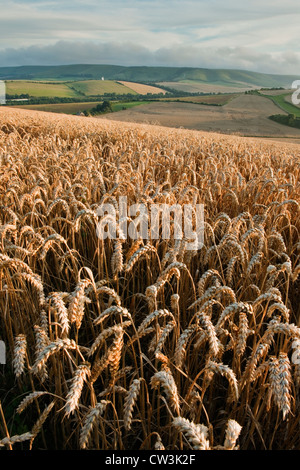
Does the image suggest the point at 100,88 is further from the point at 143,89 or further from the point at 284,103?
the point at 284,103

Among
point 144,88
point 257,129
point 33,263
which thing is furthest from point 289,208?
point 144,88

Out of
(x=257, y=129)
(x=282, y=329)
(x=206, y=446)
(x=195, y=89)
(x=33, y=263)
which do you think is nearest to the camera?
(x=206, y=446)

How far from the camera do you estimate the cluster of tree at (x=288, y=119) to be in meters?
54.1

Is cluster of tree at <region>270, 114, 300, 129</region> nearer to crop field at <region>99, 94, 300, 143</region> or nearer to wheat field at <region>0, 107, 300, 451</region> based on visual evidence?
crop field at <region>99, 94, 300, 143</region>

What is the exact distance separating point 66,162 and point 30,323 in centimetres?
279

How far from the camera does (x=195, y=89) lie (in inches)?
6344

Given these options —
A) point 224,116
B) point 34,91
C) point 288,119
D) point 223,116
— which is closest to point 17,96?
point 34,91

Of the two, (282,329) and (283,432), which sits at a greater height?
(282,329)

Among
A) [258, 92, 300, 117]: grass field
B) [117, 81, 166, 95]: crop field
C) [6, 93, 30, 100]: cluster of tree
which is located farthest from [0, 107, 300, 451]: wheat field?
[117, 81, 166, 95]: crop field

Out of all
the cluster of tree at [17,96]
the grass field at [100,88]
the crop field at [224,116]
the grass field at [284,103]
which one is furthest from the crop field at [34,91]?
the grass field at [284,103]

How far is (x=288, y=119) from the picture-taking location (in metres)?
54.9

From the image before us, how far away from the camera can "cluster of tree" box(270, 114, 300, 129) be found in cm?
5409
